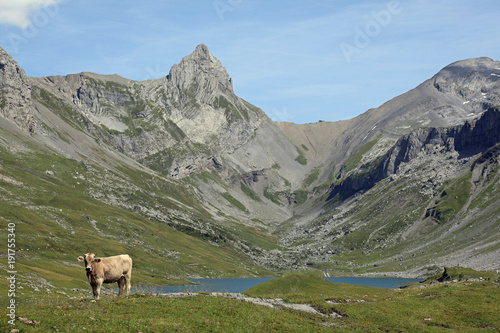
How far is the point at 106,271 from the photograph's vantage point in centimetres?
3959

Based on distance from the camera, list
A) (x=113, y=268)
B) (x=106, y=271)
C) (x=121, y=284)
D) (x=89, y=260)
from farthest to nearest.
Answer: (x=121, y=284)
(x=113, y=268)
(x=106, y=271)
(x=89, y=260)

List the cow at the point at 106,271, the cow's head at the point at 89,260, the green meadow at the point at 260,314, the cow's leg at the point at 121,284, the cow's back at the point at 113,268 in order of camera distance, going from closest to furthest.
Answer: the green meadow at the point at 260,314 < the cow's head at the point at 89,260 < the cow at the point at 106,271 < the cow's back at the point at 113,268 < the cow's leg at the point at 121,284

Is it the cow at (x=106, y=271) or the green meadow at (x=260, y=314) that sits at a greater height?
the cow at (x=106, y=271)

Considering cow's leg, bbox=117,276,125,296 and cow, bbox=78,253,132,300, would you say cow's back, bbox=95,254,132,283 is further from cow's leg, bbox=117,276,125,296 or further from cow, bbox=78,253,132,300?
cow's leg, bbox=117,276,125,296

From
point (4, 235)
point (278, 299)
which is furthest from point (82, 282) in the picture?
point (278, 299)

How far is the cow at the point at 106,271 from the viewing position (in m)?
38.2

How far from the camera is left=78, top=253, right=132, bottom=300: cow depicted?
3816cm

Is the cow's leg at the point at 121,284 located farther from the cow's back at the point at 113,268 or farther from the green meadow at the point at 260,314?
the green meadow at the point at 260,314

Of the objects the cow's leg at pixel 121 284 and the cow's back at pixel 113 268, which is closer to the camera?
the cow's back at pixel 113 268

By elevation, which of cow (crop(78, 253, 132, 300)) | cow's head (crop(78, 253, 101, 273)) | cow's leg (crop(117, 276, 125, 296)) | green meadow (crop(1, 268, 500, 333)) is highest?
cow's head (crop(78, 253, 101, 273))

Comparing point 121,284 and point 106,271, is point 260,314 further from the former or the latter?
point 106,271

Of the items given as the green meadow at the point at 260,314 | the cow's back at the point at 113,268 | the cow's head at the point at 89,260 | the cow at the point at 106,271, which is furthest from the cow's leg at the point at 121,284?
the cow's head at the point at 89,260

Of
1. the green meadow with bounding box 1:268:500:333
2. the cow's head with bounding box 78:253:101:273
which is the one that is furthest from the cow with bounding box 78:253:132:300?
the green meadow with bounding box 1:268:500:333

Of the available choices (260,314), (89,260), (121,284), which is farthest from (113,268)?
(260,314)
